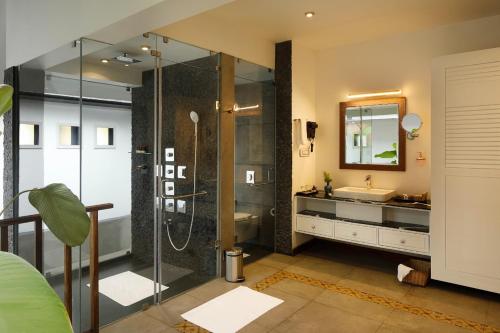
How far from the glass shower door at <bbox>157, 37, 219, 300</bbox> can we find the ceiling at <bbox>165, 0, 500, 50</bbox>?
1.35 feet

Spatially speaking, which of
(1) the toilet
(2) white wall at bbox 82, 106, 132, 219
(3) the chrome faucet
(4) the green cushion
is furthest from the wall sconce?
(4) the green cushion

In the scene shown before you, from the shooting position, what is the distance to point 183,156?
11.0 feet

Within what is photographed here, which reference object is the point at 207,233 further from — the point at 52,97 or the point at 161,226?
the point at 52,97

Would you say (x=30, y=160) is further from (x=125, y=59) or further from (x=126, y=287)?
(x=126, y=287)

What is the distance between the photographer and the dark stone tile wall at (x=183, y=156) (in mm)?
3039

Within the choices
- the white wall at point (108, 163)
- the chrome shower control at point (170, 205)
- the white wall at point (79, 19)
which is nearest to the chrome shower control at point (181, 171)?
the chrome shower control at point (170, 205)

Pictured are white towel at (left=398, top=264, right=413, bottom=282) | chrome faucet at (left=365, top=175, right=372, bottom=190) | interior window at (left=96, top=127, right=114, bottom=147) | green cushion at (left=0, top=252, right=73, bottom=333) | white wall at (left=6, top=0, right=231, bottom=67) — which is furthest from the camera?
chrome faucet at (left=365, top=175, right=372, bottom=190)

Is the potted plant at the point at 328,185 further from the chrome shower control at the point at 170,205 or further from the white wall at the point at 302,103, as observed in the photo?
the chrome shower control at the point at 170,205

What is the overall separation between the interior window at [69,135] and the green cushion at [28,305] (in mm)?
2500

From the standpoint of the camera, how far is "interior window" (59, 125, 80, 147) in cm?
275

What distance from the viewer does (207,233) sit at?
364cm

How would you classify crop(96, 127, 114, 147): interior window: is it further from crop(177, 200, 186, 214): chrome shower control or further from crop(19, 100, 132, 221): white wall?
crop(177, 200, 186, 214): chrome shower control

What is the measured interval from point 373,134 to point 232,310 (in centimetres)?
276

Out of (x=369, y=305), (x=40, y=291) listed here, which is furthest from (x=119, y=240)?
(x=40, y=291)
